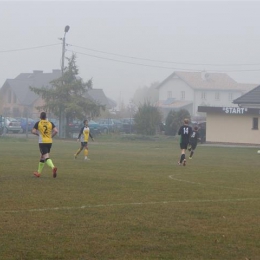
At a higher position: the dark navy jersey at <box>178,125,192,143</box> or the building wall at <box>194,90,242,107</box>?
the building wall at <box>194,90,242,107</box>

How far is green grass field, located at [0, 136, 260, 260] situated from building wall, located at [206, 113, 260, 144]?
3048 cm

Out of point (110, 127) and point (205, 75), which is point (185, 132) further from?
point (205, 75)

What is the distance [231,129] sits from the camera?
5206 centimetres

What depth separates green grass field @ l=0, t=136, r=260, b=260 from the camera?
9273 millimetres

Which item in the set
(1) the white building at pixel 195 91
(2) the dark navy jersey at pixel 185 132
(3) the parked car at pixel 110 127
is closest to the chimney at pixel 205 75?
(1) the white building at pixel 195 91

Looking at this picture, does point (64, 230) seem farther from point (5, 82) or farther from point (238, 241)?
point (5, 82)

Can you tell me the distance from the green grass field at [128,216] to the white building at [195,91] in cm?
9320

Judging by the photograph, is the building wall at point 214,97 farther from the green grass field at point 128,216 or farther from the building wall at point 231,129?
the green grass field at point 128,216

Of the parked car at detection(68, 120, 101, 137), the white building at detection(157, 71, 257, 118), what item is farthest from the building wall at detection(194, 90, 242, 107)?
the parked car at detection(68, 120, 101, 137)

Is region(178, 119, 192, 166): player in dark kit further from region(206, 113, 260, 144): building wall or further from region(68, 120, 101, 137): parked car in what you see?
region(68, 120, 101, 137): parked car

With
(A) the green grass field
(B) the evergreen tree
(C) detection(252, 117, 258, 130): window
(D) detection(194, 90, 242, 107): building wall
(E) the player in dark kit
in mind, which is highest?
(D) detection(194, 90, 242, 107): building wall

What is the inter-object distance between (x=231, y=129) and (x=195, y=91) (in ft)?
207

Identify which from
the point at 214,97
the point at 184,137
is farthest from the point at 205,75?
the point at 184,137

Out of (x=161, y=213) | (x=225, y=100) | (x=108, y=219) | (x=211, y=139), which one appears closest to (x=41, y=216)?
(x=108, y=219)
